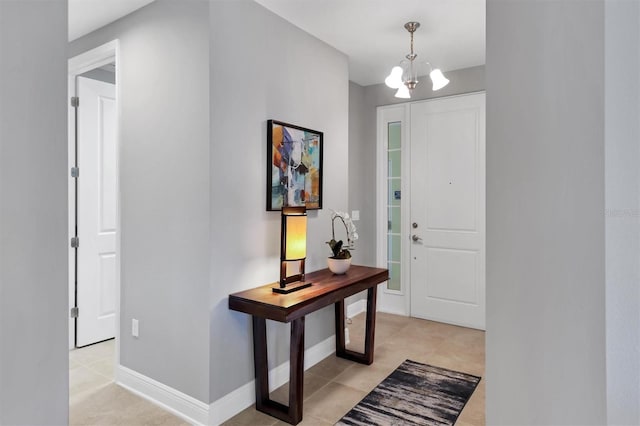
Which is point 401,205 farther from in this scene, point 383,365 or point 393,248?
point 383,365

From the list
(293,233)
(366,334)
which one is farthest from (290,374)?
(366,334)

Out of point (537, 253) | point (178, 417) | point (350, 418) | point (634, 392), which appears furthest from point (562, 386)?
point (178, 417)

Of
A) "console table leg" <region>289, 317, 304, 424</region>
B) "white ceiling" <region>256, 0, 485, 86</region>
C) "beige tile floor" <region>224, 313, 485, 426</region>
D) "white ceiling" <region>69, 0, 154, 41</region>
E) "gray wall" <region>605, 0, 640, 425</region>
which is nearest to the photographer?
"gray wall" <region>605, 0, 640, 425</region>

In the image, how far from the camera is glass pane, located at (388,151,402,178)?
4.34 metres

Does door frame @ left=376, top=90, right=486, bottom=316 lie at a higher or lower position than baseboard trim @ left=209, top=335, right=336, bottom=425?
higher

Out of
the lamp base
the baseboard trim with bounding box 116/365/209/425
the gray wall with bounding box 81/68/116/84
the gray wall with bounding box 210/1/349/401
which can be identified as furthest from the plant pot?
the gray wall with bounding box 81/68/116/84

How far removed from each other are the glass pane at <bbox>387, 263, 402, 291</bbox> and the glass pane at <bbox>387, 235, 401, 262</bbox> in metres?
0.07

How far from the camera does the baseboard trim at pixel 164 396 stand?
2207mm

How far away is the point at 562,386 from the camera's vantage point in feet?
2.21

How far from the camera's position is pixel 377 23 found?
2.84m

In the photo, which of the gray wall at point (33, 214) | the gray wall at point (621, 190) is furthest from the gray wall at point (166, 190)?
the gray wall at point (621, 190)

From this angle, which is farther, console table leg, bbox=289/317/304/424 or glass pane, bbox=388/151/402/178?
glass pane, bbox=388/151/402/178

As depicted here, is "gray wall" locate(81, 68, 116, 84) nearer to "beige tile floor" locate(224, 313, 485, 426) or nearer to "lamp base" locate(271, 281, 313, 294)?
"lamp base" locate(271, 281, 313, 294)

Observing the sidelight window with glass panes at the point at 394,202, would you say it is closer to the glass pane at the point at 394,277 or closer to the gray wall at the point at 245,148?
the glass pane at the point at 394,277
